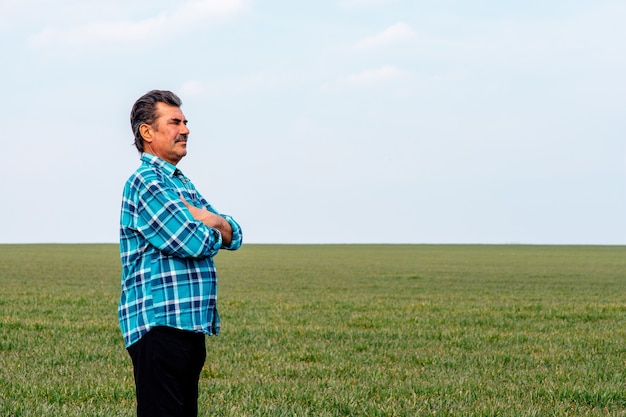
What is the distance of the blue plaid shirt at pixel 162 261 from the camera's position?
3826 mm

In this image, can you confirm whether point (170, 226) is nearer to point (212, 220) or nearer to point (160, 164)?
point (212, 220)

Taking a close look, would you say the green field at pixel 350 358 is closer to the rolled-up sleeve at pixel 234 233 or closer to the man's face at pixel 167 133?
the rolled-up sleeve at pixel 234 233

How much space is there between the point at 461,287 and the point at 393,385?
2177cm

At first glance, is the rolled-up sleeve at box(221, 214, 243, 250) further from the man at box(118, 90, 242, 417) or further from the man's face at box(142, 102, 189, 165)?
the man's face at box(142, 102, 189, 165)

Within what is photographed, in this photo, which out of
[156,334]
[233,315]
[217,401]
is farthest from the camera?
[233,315]

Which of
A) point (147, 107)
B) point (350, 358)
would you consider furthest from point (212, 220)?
point (350, 358)

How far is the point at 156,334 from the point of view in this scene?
12.8ft

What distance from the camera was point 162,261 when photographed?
3.89m

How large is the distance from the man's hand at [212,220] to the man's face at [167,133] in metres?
0.26

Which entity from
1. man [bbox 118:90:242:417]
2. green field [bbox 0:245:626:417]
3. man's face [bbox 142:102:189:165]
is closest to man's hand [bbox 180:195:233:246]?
man [bbox 118:90:242:417]

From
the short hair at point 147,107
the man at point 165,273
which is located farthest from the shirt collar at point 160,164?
the short hair at point 147,107

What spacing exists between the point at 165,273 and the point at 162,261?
0.21ft

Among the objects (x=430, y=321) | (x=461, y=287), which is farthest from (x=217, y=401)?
(x=461, y=287)

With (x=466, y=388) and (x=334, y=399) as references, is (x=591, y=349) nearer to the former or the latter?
(x=466, y=388)
